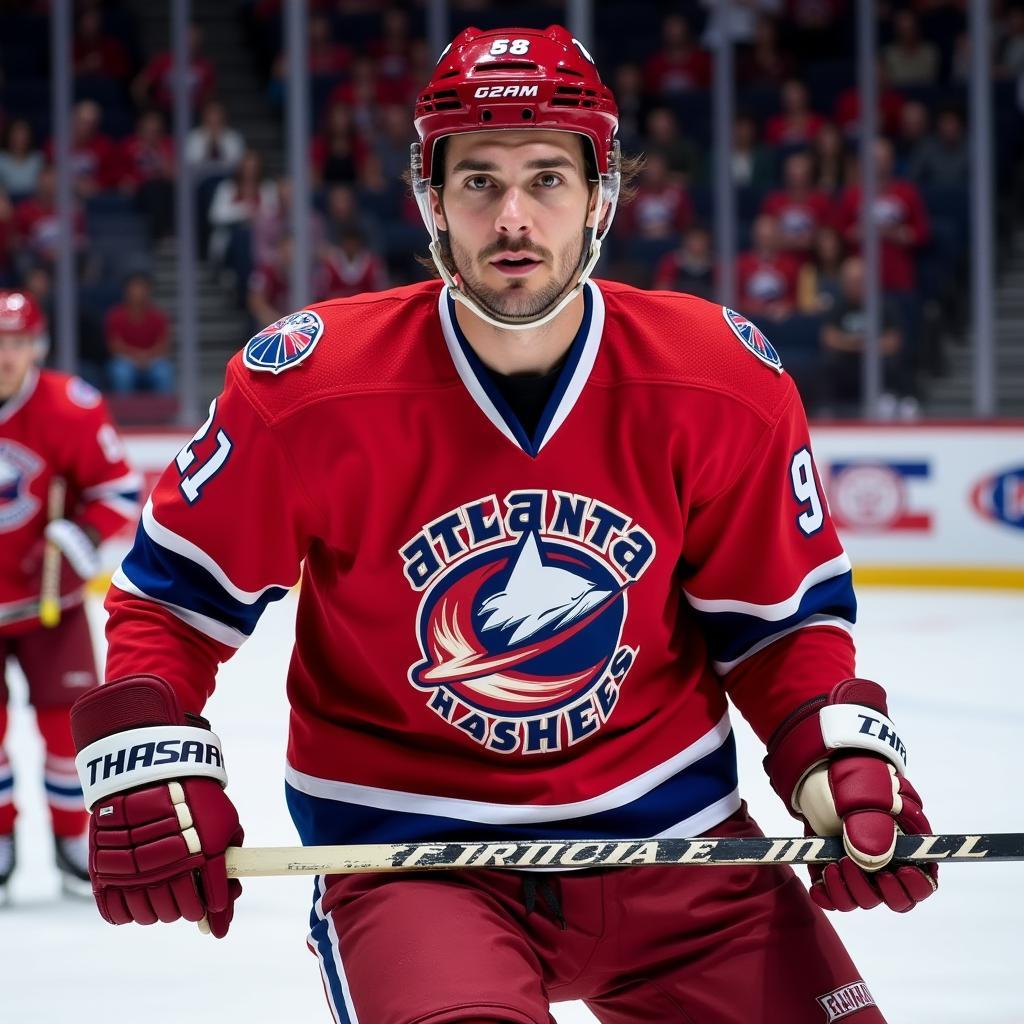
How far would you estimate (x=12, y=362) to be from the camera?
3701 millimetres

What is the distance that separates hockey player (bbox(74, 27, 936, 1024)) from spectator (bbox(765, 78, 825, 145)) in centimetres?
729

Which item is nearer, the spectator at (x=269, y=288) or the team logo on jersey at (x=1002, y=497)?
the team logo on jersey at (x=1002, y=497)

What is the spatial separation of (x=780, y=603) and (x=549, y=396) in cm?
31

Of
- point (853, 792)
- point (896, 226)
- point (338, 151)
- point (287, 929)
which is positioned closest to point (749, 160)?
point (896, 226)

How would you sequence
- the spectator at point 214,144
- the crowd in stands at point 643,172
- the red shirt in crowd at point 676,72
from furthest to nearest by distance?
the red shirt in crowd at point 676,72 < the spectator at point 214,144 < the crowd in stands at point 643,172

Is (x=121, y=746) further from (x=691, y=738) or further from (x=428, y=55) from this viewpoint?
(x=428, y=55)

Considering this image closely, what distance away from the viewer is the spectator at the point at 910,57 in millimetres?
9000

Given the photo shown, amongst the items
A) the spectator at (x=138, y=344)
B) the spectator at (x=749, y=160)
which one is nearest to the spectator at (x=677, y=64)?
the spectator at (x=749, y=160)

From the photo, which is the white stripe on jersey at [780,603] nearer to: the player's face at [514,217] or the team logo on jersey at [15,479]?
the player's face at [514,217]

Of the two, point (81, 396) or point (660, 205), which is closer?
point (81, 396)

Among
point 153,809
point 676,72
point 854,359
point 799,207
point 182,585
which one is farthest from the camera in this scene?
point 676,72

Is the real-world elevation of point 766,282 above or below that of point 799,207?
below

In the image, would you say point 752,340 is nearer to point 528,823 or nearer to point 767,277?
point 528,823

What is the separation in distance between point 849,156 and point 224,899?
7.55 metres
